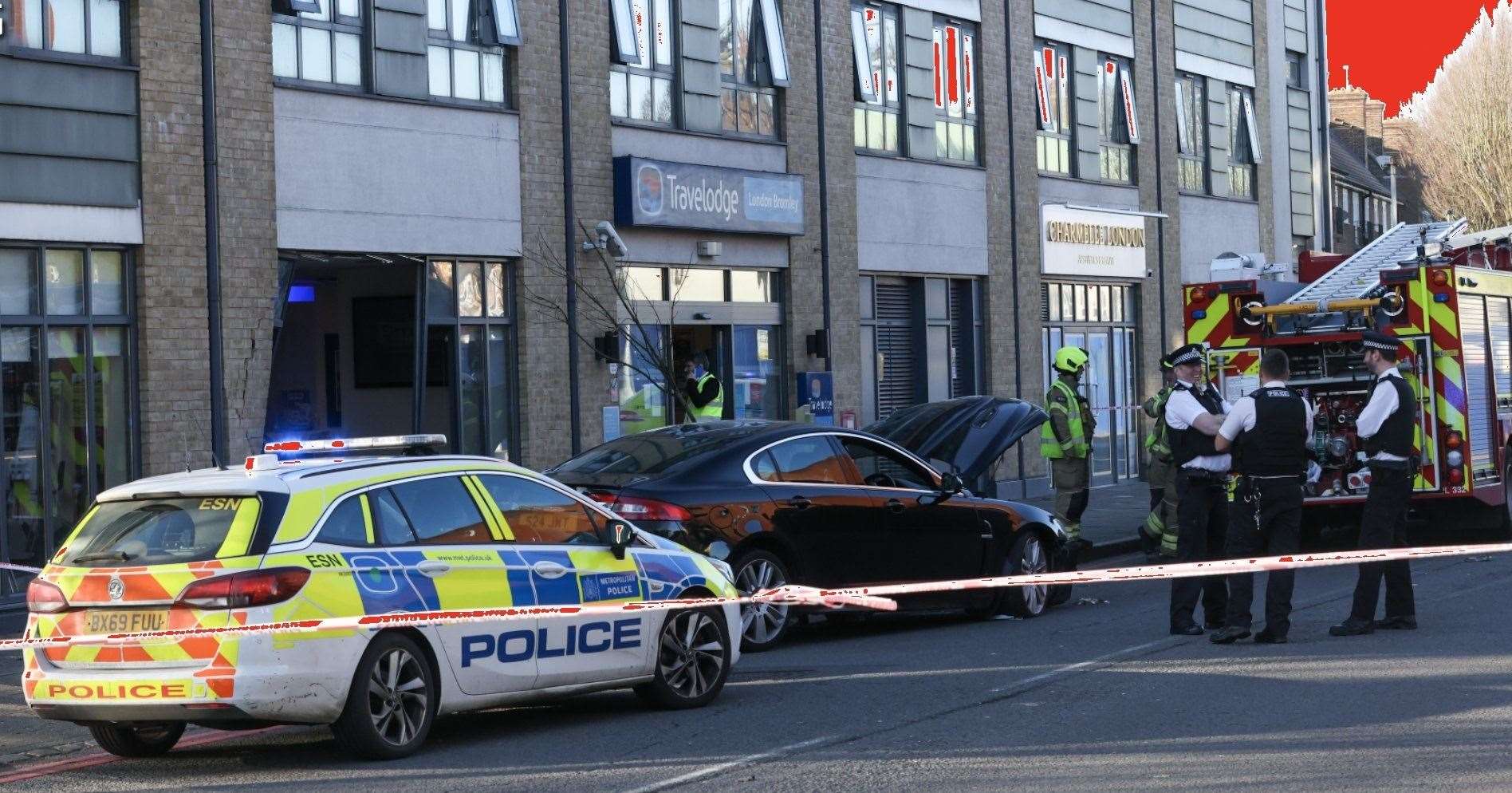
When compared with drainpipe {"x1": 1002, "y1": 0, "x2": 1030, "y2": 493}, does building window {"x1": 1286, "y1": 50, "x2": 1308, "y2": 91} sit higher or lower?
higher

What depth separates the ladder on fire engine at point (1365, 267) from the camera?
1703 centimetres

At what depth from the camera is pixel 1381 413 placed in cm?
1189

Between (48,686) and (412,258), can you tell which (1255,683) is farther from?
(412,258)

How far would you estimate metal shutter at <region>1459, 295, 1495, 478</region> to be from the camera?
16578 mm

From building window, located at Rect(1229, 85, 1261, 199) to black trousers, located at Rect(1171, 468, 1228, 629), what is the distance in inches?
824

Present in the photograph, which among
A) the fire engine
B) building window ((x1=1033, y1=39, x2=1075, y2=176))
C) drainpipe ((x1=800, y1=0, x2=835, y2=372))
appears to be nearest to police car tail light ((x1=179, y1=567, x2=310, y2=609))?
the fire engine

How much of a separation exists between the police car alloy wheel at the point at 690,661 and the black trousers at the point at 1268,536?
3.47 m

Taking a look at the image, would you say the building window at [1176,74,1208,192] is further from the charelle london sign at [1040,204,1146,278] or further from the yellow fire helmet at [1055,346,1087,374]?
the yellow fire helmet at [1055,346,1087,374]

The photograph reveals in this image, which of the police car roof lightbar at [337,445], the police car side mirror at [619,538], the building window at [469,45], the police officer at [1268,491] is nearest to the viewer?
the police car roof lightbar at [337,445]

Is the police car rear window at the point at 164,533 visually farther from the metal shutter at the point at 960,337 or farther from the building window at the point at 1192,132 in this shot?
the building window at the point at 1192,132

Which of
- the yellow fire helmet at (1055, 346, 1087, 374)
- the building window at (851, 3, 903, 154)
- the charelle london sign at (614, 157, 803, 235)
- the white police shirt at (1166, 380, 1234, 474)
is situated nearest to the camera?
the white police shirt at (1166, 380, 1234, 474)

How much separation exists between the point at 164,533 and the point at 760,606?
462cm

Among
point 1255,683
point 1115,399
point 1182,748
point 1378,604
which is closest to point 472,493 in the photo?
point 1182,748

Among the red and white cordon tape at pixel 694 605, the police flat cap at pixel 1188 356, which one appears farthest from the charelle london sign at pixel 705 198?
the red and white cordon tape at pixel 694 605
